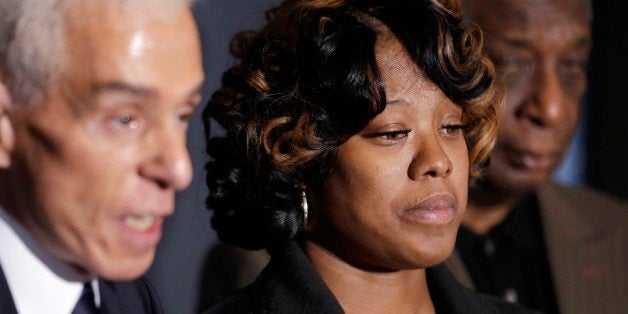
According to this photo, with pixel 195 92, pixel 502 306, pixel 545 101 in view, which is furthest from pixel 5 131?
pixel 545 101

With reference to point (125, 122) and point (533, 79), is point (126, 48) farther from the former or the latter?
point (533, 79)

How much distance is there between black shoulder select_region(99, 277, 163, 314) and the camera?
1283 millimetres

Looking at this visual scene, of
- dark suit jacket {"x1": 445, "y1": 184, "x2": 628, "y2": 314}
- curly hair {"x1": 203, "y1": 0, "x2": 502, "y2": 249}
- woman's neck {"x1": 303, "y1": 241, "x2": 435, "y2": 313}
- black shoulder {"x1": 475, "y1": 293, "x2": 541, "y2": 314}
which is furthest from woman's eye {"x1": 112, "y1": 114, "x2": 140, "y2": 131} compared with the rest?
dark suit jacket {"x1": 445, "y1": 184, "x2": 628, "y2": 314}

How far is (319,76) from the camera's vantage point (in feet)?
4.87

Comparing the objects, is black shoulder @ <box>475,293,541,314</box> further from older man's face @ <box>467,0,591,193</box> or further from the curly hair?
older man's face @ <box>467,0,591,193</box>

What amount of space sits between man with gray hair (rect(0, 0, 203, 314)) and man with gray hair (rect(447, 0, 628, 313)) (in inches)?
45.2

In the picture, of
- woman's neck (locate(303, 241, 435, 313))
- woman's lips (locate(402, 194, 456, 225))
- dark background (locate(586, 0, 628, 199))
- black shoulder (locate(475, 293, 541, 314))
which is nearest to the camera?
woman's lips (locate(402, 194, 456, 225))

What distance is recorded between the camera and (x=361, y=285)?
155 cm

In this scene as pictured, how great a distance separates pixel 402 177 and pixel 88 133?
519mm

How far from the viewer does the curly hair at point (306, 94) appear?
4.83 feet

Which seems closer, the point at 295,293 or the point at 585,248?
the point at 295,293

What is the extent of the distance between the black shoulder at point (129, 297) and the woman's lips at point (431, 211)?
0.37 meters

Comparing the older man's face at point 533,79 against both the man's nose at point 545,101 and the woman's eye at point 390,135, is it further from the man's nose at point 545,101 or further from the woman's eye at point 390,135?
the woman's eye at point 390,135

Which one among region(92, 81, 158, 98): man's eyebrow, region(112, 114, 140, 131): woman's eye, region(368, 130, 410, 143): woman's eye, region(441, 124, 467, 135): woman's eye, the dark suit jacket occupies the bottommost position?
the dark suit jacket
